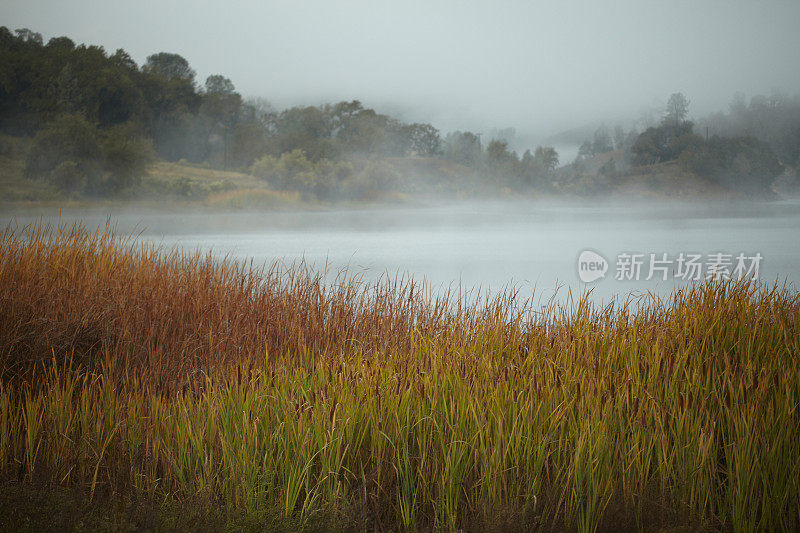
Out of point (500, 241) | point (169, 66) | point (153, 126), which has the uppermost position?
point (169, 66)

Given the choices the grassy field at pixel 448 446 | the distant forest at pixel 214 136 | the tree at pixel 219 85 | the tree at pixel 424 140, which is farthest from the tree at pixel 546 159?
the grassy field at pixel 448 446

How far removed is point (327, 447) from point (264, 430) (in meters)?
0.29

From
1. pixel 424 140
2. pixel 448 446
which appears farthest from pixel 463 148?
pixel 448 446

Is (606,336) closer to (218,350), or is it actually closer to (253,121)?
(218,350)

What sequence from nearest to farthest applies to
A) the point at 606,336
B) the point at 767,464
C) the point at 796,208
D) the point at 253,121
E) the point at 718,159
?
the point at 767,464, the point at 606,336, the point at 253,121, the point at 718,159, the point at 796,208

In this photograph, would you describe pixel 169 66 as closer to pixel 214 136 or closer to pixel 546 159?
pixel 214 136

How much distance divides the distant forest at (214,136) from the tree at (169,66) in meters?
0.08

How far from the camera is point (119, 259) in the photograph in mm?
6199

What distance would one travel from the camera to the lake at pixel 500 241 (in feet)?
21.4

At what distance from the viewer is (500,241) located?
29.2 metres

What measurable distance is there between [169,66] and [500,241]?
1779 centimetres

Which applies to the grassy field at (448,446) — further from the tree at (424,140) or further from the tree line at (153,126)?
the tree at (424,140)

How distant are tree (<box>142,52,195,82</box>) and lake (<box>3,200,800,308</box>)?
19.2 ft

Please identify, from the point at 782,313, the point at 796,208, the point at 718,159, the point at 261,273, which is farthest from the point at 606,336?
the point at 796,208
